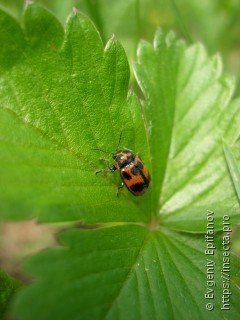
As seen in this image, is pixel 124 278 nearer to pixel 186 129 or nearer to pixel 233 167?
pixel 233 167

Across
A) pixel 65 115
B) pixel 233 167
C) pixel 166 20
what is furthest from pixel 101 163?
pixel 166 20

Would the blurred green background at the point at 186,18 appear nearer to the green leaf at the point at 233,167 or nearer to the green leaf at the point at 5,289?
the green leaf at the point at 233,167

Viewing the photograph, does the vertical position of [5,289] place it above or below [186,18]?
below

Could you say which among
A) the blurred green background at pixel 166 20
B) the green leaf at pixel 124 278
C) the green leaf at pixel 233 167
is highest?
the blurred green background at pixel 166 20

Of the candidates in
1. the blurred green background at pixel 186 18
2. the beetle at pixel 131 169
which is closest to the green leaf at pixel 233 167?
the beetle at pixel 131 169

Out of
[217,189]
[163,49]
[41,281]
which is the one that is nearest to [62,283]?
[41,281]

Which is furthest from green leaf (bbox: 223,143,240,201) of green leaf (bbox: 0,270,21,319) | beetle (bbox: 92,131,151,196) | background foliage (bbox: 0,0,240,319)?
green leaf (bbox: 0,270,21,319)
